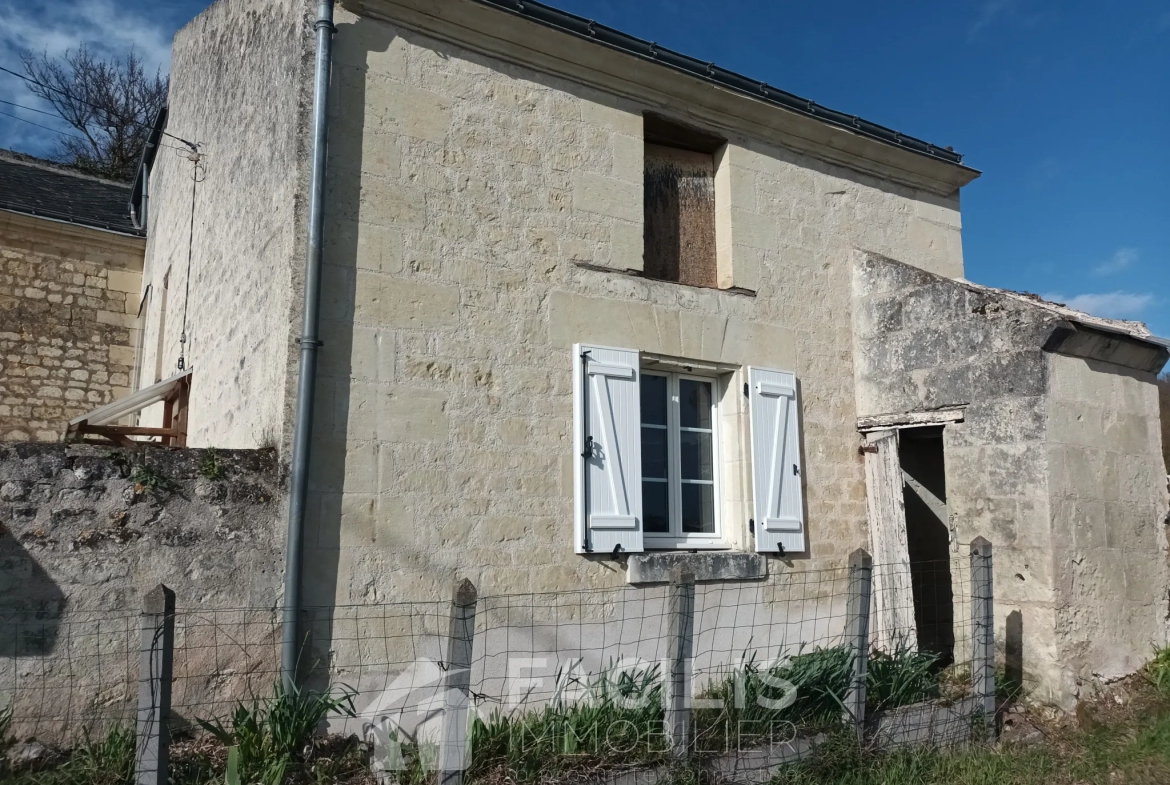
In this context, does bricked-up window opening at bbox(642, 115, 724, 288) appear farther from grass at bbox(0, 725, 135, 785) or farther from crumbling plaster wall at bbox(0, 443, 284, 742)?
grass at bbox(0, 725, 135, 785)

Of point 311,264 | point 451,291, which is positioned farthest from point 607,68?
point 311,264

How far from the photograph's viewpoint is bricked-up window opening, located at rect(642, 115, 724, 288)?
6.59 metres

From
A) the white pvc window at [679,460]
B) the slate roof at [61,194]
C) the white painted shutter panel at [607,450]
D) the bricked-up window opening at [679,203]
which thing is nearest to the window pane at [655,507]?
the white pvc window at [679,460]

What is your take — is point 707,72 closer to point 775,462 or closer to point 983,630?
point 775,462

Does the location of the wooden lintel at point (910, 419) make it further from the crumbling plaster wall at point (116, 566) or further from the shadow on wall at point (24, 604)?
the shadow on wall at point (24, 604)

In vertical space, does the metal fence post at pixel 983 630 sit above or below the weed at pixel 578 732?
above

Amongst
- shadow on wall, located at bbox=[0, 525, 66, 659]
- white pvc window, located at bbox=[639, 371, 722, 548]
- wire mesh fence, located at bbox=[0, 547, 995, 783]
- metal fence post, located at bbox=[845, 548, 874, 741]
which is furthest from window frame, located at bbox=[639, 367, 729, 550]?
shadow on wall, located at bbox=[0, 525, 66, 659]

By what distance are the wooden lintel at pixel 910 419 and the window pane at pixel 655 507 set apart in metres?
1.90

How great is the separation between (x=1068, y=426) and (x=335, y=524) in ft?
16.1

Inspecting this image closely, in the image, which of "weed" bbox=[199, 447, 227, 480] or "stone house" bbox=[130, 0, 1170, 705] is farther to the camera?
"stone house" bbox=[130, 0, 1170, 705]

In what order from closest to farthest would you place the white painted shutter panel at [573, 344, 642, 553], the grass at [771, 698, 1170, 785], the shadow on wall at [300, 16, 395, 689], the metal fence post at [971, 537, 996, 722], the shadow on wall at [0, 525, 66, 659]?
the shadow on wall at [0, 525, 66, 659], the shadow on wall at [300, 16, 395, 689], the grass at [771, 698, 1170, 785], the white painted shutter panel at [573, 344, 642, 553], the metal fence post at [971, 537, 996, 722]

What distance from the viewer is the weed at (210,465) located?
14.8ft

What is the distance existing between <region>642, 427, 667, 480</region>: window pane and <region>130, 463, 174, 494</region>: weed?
9.71 ft

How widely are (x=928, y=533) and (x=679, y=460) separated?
3.46m
